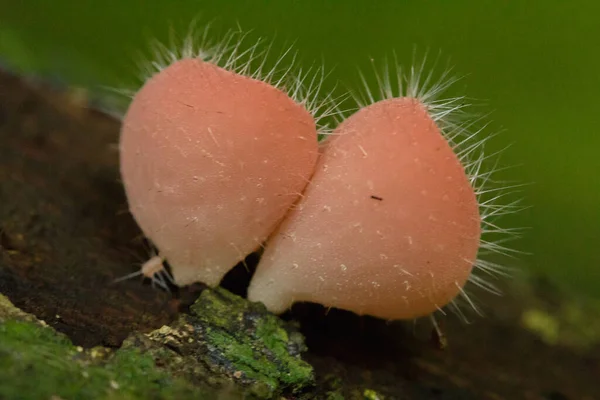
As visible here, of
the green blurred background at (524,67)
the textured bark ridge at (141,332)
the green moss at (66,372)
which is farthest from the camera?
the green blurred background at (524,67)

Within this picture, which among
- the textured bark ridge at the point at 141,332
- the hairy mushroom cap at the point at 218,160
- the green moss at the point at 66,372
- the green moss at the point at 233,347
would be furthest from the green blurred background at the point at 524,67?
the green moss at the point at 66,372

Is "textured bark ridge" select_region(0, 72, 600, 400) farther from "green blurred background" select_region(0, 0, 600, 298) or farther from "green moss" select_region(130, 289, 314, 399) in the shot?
"green blurred background" select_region(0, 0, 600, 298)

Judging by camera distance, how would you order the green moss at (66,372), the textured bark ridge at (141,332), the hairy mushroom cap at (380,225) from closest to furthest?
1. the green moss at (66,372)
2. the textured bark ridge at (141,332)
3. the hairy mushroom cap at (380,225)

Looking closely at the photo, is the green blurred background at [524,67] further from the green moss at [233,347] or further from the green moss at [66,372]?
the green moss at [66,372]

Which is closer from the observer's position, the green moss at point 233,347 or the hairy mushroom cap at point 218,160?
the green moss at point 233,347

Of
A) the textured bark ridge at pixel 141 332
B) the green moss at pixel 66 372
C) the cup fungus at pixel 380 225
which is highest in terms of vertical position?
the cup fungus at pixel 380 225

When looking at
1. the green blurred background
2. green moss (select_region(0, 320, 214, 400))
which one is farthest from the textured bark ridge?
the green blurred background

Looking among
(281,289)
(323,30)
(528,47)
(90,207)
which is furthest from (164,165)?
(528,47)

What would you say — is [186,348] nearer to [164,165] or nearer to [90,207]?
[164,165]

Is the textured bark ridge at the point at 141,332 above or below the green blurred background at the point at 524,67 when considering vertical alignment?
below
